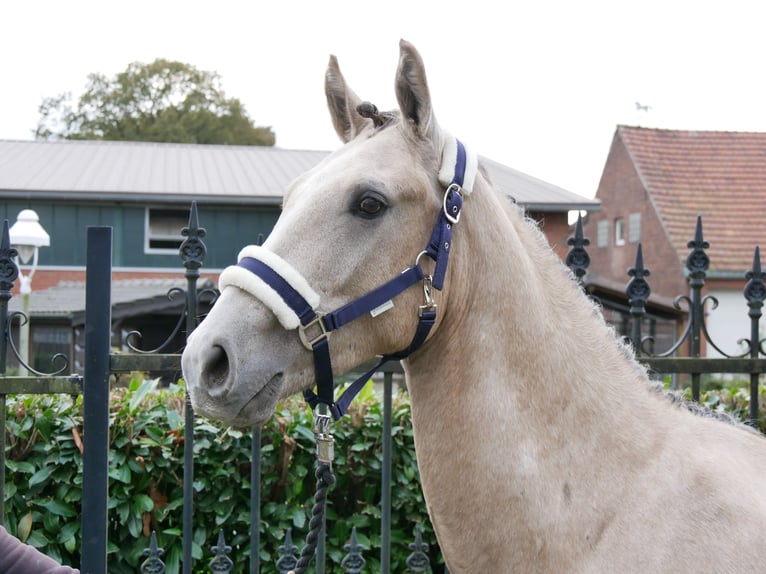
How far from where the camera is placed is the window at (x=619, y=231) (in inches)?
1188

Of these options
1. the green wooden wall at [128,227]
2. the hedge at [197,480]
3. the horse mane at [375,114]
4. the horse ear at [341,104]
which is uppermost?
the green wooden wall at [128,227]

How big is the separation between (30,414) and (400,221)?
2570 millimetres

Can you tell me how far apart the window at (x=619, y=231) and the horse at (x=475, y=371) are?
29.3 meters

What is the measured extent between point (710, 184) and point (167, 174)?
1874 centimetres

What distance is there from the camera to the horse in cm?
196

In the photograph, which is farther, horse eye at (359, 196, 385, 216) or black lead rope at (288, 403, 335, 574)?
black lead rope at (288, 403, 335, 574)

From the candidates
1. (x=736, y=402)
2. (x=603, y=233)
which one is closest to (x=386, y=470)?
(x=736, y=402)

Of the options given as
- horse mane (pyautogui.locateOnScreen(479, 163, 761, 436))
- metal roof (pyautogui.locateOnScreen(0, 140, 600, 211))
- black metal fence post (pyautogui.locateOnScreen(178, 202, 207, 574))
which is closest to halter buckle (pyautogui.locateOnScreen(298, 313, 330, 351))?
horse mane (pyautogui.locateOnScreen(479, 163, 761, 436))

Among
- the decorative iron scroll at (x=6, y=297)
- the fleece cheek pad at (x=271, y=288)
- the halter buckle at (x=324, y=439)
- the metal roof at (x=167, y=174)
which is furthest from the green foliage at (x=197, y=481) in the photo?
the metal roof at (x=167, y=174)

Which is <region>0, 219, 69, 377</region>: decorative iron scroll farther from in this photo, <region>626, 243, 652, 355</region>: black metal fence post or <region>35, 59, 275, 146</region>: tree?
<region>35, 59, 275, 146</region>: tree

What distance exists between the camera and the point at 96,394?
115 inches

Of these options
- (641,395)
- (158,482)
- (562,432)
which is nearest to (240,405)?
(562,432)

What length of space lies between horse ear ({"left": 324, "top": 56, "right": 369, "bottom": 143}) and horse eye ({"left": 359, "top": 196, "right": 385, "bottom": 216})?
407 millimetres

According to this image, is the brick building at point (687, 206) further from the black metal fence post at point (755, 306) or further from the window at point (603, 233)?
the black metal fence post at point (755, 306)
